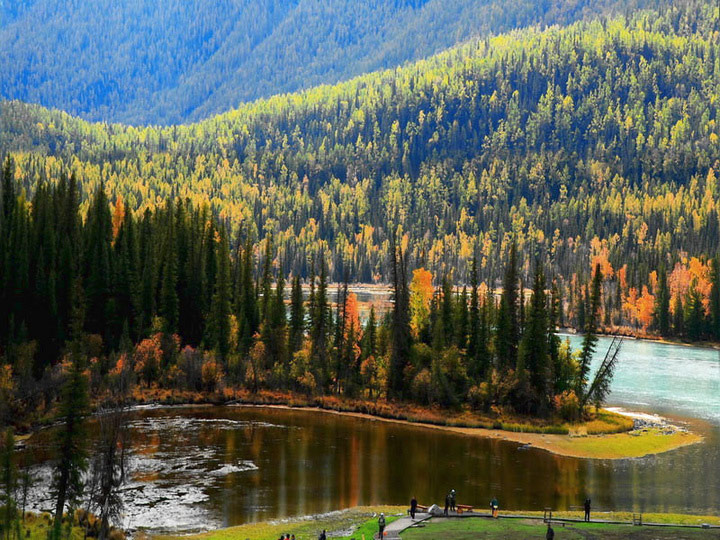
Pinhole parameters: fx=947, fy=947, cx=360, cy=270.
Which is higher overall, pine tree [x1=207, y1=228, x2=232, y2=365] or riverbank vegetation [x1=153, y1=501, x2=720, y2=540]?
pine tree [x1=207, y1=228, x2=232, y2=365]

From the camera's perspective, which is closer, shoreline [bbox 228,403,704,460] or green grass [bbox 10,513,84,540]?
green grass [bbox 10,513,84,540]

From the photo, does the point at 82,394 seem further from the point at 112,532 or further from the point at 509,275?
the point at 509,275

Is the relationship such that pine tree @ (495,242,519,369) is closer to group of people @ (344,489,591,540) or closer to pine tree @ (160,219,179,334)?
pine tree @ (160,219,179,334)

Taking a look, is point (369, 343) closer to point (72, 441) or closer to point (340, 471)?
point (340, 471)

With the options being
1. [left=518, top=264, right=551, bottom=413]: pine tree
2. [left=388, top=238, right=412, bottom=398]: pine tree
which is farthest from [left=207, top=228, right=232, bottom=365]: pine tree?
[left=518, top=264, right=551, bottom=413]: pine tree

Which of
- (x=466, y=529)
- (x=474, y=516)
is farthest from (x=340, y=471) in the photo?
(x=466, y=529)

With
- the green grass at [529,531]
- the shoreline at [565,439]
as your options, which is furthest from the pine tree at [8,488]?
the shoreline at [565,439]

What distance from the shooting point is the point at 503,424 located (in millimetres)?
110562

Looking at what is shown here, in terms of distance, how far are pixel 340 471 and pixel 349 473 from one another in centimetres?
113

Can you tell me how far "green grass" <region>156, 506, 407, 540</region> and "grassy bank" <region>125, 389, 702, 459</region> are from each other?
32.8 meters

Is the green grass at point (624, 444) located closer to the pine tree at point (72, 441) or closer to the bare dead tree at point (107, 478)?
the bare dead tree at point (107, 478)

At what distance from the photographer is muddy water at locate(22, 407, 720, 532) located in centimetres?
7494

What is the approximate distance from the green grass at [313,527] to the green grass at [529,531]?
13.1 feet

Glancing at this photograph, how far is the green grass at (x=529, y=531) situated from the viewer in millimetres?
60094
